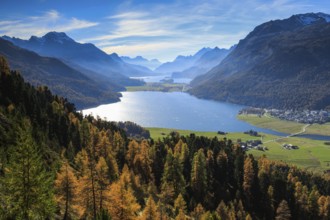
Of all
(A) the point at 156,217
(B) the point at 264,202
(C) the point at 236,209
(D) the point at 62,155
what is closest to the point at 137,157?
(D) the point at 62,155

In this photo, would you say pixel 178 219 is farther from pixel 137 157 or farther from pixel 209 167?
pixel 209 167

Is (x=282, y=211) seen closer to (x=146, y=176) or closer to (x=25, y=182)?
(x=146, y=176)

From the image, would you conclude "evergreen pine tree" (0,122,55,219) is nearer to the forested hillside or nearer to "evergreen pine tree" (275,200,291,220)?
the forested hillside

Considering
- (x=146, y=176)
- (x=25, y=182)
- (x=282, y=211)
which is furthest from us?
(x=146, y=176)

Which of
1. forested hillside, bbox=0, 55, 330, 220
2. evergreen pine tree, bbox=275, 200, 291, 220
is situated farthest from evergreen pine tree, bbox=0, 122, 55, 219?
evergreen pine tree, bbox=275, 200, 291, 220

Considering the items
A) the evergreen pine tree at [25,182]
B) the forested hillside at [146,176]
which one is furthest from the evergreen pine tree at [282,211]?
the evergreen pine tree at [25,182]

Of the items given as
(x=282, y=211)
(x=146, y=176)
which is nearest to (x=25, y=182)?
(x=146, y=176)

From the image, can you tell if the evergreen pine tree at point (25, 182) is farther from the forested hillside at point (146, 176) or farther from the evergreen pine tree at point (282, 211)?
the evergreen pine tree at point (282, 211)

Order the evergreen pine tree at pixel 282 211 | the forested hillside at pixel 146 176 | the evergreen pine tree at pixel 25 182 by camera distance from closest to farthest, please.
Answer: the evergreen pine tree at pixel 25 182, the forested hillside at pixel 146 176, the evergreen pine tree at pixel 282 211

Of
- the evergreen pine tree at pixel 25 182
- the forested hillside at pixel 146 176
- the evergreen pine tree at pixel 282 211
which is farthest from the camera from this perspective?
the evergreen pine tree at pixel 282 211

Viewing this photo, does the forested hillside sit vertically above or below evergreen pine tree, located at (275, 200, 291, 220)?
above
